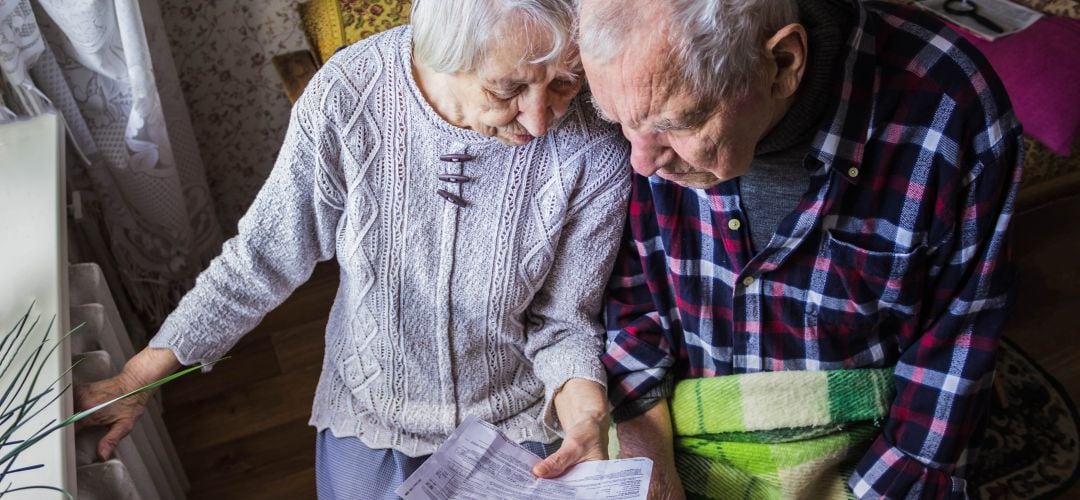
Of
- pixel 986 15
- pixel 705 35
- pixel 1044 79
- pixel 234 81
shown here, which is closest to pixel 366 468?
pixel 705 35

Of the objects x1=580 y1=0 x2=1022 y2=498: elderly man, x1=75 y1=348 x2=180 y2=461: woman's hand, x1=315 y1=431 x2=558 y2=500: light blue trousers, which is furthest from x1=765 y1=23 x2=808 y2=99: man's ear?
x1=75 y1=348 x2=180 y2=461: woman's hand

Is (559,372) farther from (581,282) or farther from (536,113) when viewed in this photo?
(536,113)

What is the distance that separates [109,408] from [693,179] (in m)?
0.80

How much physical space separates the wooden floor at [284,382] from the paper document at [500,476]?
84 cm

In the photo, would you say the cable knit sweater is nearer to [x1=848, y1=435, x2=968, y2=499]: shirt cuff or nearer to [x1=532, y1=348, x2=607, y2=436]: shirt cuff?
[x1=532, y1=348, x2=607, y2=436]: shirt cuff

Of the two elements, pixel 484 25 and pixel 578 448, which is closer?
pixel 484 25

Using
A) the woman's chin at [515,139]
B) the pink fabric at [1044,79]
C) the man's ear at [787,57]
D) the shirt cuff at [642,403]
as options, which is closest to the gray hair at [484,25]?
the woman's chin at [515,139]

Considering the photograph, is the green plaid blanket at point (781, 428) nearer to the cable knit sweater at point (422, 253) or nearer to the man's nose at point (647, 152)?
the cable knit sweater at point (422, 253)

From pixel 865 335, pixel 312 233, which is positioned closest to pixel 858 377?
pixel 865 335

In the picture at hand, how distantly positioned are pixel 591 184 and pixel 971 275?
1.57 ft

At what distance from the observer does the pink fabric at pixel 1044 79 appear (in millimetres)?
2191

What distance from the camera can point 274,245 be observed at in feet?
4.42

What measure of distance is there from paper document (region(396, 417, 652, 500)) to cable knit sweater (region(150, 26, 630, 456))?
13 centimetres

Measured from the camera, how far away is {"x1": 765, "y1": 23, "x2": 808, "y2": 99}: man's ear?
1.04m
